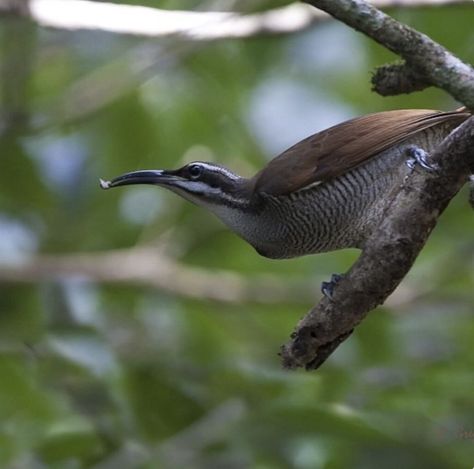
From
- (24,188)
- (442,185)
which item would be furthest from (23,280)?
(442,185)

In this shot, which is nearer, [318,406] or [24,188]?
[318,406]

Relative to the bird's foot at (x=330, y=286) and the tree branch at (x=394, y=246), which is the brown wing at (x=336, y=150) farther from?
the tree branch at (x=394, y=246)

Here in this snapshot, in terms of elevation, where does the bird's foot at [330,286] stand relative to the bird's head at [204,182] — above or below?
below

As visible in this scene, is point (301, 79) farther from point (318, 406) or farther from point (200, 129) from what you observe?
point (318, 406)

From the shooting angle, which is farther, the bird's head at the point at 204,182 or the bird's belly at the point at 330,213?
the bird's head at the point at 204,182

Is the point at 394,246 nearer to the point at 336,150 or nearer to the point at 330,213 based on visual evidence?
the point at 330,213

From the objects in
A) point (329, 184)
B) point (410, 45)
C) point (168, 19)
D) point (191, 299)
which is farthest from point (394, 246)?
point (191, 299)

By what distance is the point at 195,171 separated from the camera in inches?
208

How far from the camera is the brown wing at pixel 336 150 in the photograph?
468 centimetres

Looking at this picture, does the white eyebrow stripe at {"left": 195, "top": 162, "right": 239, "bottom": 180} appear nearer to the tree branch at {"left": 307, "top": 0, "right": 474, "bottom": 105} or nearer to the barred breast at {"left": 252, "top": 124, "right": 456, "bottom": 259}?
the barred breast at {"left": 252, "top": 124, "right": 456, "bottom": 259}

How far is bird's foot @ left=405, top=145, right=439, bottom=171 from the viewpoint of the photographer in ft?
12.0

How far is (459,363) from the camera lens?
6.08 metres

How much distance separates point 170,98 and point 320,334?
17.4ft

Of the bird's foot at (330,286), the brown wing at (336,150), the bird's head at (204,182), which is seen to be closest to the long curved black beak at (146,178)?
the bird's head at (204,182)
